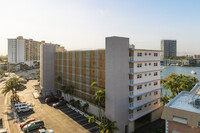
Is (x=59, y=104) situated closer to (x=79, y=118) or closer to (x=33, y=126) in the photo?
(x=79, y=118)

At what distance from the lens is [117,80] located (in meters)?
24.5

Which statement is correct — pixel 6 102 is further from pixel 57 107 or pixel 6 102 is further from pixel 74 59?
pixel 74 59

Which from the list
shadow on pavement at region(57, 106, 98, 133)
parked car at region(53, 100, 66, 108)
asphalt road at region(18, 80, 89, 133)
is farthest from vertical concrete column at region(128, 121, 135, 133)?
parked car at region(53, 100, 66, 108)

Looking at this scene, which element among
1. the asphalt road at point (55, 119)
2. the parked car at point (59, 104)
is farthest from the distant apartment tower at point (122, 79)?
the asphalt road at point (55, 119)

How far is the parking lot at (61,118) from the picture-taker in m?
26.5

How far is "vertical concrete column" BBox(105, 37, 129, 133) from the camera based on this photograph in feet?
79.5

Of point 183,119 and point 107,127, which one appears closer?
point 183,119

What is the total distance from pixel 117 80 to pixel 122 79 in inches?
48.2

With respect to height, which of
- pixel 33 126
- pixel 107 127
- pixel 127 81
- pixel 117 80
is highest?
pixel 117 80

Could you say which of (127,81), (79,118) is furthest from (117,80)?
(79,118)

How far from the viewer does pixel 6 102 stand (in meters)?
42.0

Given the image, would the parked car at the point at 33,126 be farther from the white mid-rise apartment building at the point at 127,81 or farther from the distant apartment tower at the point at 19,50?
the distant apartment tower at the point at 19,50

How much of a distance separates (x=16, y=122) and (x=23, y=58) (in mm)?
138821

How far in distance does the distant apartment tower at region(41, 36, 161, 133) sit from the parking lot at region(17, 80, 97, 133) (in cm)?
335
